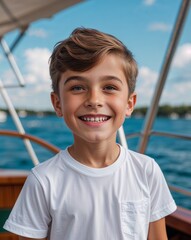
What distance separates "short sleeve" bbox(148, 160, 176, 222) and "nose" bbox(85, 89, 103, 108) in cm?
19

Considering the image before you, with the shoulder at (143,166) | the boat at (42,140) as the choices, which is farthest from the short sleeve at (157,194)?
the boat at (42,140)

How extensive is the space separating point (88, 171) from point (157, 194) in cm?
16

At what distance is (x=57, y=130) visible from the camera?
130 ft

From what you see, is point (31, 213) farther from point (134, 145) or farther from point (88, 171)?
point (134, 145)

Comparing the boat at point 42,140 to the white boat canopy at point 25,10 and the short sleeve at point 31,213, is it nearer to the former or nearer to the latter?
the white boat canopy at point 25,10

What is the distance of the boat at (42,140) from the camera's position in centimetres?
147

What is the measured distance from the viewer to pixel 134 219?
29.2 inches

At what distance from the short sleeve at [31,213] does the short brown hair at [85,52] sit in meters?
0.20

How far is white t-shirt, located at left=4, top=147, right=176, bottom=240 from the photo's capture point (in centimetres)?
71

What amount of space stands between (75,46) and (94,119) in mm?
144

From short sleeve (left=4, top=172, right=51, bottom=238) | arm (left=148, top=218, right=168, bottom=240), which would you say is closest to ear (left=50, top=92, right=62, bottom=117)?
short sleeve (left=4, top=172, right=51, bottom=238)

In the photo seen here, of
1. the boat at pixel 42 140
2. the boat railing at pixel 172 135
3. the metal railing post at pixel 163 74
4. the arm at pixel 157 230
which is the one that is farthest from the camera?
the metal railing post at pixel 163 74

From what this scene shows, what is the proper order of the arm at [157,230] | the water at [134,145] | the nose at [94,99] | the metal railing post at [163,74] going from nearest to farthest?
the nose at [94,99]
the arm at [157,230]
the metal railing post at [163,74]
the water at [134,145]

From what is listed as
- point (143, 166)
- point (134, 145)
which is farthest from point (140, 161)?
Answer: point (134, 145)
